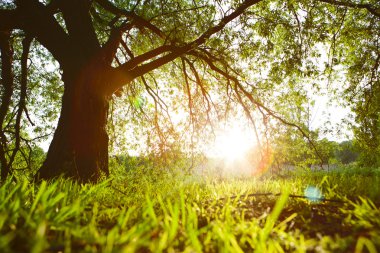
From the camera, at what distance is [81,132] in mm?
5477

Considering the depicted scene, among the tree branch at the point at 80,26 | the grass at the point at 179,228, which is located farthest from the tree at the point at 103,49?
the grass at the point at 179,228

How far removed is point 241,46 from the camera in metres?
7.36

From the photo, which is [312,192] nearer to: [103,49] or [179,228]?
[179,228]

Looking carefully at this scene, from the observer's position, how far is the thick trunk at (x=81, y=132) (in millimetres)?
5195

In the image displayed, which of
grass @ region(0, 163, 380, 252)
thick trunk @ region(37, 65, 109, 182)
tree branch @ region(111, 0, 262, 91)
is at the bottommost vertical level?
grass @ region(0, 163, 380, 252)

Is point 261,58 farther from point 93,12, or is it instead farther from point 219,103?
point 93,12

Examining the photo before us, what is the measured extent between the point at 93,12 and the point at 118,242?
9.66 meters

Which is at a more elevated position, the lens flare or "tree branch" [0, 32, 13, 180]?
"tree branch" [0, 32, 13, 180]

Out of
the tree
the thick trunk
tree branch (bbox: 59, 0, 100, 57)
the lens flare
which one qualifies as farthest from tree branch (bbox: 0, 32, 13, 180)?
the lens flare

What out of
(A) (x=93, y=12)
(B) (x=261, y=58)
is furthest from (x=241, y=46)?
(A) (x=93, y=12)

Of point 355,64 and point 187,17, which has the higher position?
point 187,17

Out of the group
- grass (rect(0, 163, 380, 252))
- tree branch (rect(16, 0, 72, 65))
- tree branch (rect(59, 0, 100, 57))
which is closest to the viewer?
grass (rect(0, 163, 380, 252))

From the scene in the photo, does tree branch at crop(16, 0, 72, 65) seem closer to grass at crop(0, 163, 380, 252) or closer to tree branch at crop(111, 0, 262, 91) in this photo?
tree branch at crop(111, 0, 262, 91)

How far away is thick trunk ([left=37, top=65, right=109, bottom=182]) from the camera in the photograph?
17.0 feet
